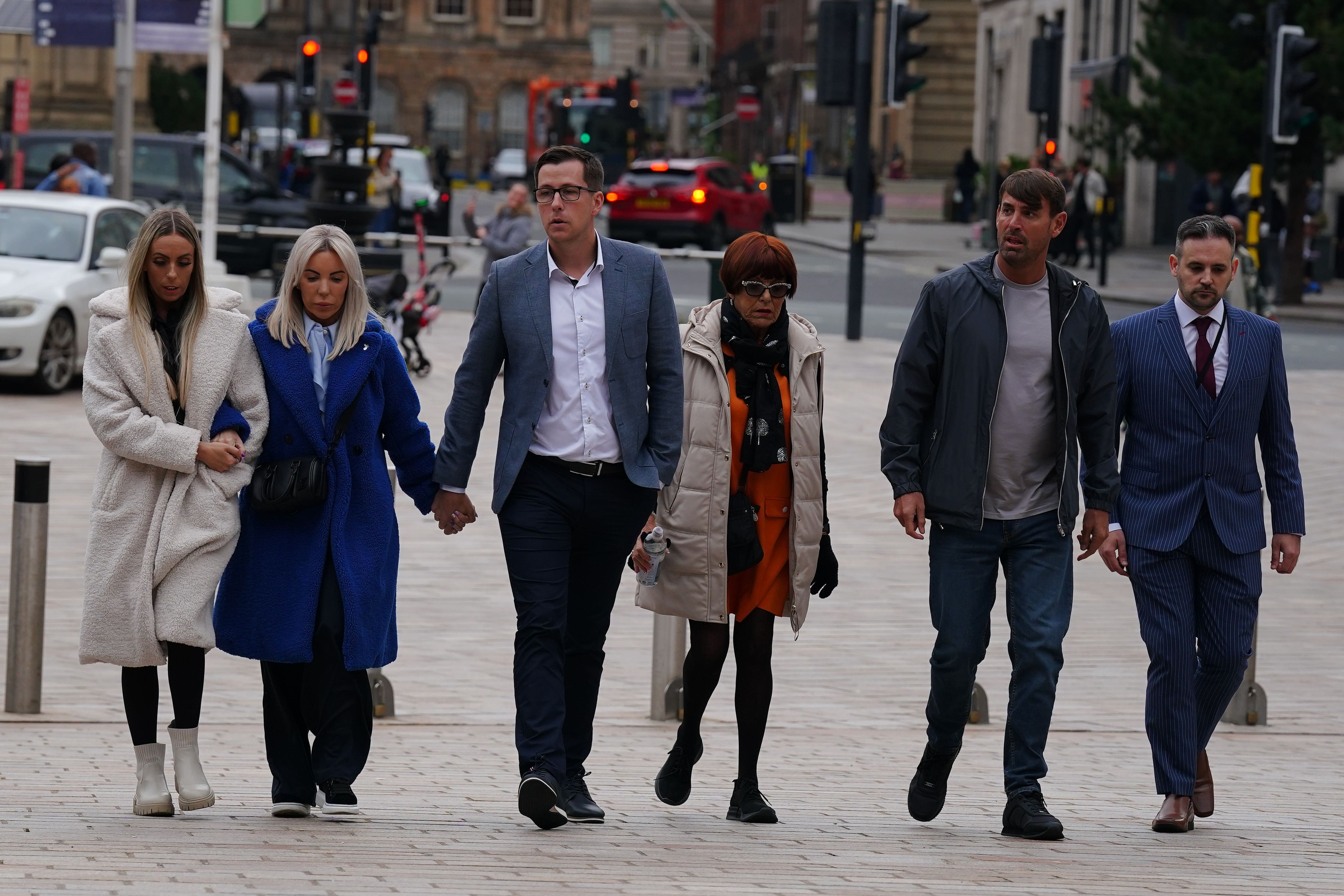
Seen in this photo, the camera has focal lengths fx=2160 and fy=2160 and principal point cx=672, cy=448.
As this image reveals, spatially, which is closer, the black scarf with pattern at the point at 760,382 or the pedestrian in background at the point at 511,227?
the black scarf with pattern at the point at 760,382

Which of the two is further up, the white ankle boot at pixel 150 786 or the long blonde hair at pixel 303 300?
the long blonde hair at pixel 303 300

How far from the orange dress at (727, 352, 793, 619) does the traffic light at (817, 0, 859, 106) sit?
1507 cm

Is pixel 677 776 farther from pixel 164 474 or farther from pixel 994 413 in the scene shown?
pixel 164 474

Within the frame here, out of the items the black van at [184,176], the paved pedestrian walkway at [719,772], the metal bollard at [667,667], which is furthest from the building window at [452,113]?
the metal bollard at [667,667]

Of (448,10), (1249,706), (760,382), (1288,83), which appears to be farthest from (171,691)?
(448,10)

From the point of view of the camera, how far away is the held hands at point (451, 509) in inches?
225

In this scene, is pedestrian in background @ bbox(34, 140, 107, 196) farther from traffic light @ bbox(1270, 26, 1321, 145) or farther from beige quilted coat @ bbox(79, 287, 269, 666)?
beige quilted coat @ bbox(79, 287, 269, 666)

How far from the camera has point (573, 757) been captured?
580 cm

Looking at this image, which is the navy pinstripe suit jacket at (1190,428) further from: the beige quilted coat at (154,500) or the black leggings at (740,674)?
the beige quilted coat at (154,500)

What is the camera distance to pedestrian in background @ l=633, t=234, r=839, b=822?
573cm

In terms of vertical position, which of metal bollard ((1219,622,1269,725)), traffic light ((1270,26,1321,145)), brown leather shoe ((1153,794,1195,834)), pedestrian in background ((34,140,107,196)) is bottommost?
metal bollard ((1219,622,1269,725))

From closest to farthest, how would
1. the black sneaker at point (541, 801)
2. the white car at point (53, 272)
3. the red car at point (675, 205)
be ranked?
the black sneaker at point (541, 801) < the white car at point (53, 272) < the red car at point (675, 205)

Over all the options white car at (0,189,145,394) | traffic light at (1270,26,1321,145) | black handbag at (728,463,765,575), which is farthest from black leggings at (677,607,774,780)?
traffic light at (1270,26,1321,145)

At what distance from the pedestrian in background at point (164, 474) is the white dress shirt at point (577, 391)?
74cm
